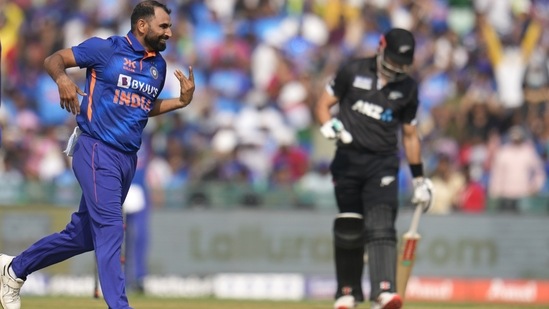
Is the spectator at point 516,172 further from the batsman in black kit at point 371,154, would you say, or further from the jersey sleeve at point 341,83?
the jersey sleeve at point 341,83

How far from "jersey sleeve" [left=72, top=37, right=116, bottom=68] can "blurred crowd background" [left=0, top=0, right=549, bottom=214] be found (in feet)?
21.7

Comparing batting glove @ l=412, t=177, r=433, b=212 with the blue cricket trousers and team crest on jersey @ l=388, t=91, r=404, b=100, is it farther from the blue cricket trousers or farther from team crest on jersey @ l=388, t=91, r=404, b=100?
the blue cricket trousers

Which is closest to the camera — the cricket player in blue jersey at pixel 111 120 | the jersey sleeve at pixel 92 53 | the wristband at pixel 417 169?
the cricket player in blue jersey at pixel 111 120

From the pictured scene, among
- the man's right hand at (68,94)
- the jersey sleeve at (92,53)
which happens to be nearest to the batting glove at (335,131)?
the jersey sleeve at (92,53)

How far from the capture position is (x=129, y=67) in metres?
9.28

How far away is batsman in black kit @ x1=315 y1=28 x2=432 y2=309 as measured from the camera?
11.2m

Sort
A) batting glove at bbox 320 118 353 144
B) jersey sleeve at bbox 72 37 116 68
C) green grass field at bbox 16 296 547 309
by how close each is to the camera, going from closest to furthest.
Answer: jersey sleeve at bbox 72 37 116 68 < batting glove at bbox 320 118 353 144 < green grass field at bbox 16 296 547 309

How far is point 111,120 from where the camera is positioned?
30.2 ft

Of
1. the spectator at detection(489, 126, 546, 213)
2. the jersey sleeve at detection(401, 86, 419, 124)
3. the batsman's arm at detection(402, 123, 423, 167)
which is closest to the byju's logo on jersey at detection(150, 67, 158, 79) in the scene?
the jersey sleeve at detection(401, 86, 419, 124)

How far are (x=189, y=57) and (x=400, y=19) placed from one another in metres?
3.36

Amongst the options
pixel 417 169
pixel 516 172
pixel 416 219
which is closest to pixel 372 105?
pixel 417 169

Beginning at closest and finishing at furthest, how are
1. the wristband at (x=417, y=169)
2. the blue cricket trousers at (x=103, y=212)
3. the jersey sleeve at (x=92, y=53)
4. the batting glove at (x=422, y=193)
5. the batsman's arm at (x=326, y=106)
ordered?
the blue cricket trousers at (x=103, y=212) < the jersey sleeve at (x=92, y=53) < the batsman's arm at (x=326, y=106) < the batting glove at (x=422, y=193) < the wristband at (x=417, y=169)

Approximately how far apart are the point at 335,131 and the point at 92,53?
108 inches

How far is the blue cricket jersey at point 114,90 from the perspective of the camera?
921cm
